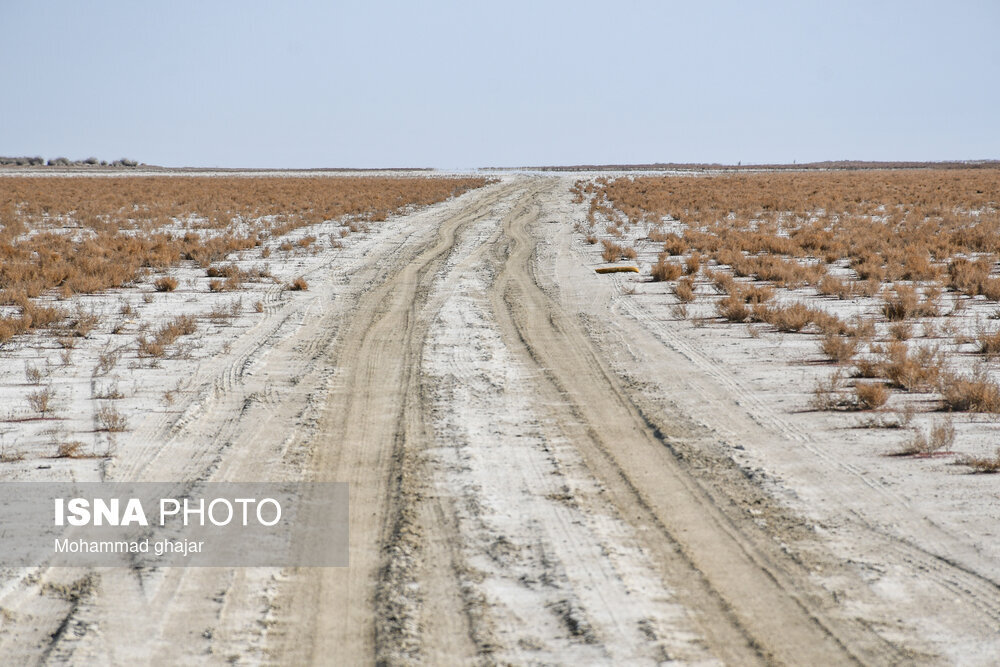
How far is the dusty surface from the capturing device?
166 inches

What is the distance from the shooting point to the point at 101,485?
20.4 feet

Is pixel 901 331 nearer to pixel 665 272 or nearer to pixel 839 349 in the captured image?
pixel 839 349

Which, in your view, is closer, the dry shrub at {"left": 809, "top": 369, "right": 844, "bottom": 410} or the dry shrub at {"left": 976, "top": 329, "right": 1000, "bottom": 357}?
the dry shrub at {"left": 809, "top": 369, "right": 844, "bottom": 410}

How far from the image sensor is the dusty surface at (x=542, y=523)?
4.21 meters

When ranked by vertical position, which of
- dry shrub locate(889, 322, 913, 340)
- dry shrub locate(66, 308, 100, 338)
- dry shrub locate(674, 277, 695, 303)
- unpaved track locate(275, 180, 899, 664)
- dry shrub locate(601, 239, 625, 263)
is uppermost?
dry shrub locate(601, 239, 625, 263)

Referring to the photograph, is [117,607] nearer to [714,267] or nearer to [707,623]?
[707,623]

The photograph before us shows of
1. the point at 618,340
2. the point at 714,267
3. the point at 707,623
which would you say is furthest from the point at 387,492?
the point at 714,267

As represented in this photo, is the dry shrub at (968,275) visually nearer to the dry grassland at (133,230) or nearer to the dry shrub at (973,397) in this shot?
the dry shrub at (973,397)

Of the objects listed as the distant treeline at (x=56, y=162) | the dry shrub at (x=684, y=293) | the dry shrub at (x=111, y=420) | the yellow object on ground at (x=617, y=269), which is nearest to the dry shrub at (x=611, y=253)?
the yellow object on ground at (x=617, y=269)

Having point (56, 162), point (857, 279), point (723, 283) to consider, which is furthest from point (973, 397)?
point (56, 162)

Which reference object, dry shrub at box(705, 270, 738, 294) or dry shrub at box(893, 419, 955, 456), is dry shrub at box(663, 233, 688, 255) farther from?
dry shrub at box(893, 419, 955, 456)

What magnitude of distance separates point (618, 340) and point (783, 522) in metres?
6.02

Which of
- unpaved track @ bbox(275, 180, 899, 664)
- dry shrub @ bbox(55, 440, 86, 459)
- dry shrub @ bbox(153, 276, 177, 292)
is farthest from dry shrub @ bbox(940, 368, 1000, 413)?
dry shrub @ bbox(153, 276, 177, 292)

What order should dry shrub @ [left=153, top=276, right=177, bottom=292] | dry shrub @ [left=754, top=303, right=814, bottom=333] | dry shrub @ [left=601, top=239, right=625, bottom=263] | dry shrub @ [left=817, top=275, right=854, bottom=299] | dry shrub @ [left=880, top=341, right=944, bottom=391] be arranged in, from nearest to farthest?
dry shrub @ [left=880, top=341, right=944, bottom=391], dry shrub @ [left=754, top=303, right=814, bottom=333], dry shrub @ [left=817, top=275, right=854, bottom=299], dry shrub @ [left=153, top=276, right=177, bottom=292], dry shrub @ [left=601, top=239, right=625, bottom=263]
